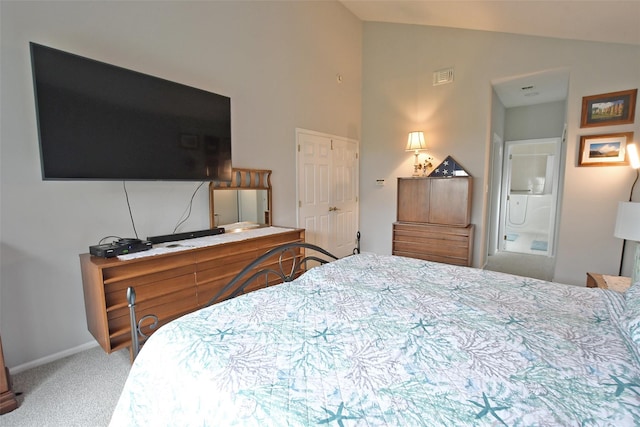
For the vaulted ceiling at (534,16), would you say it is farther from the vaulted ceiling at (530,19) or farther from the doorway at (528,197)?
the doorway at (528,197)

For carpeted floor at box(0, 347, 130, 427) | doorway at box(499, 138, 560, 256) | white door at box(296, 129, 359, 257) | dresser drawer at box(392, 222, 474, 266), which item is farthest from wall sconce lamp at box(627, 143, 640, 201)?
carpeted floor at box(0, 347, 130, 427)

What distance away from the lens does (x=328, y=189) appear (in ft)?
14.7

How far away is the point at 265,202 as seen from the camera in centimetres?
357

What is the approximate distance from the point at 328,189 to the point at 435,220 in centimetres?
159

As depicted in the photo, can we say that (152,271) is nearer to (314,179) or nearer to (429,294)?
(429,294)

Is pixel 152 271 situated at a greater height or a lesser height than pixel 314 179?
lesser

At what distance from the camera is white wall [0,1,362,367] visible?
198cm

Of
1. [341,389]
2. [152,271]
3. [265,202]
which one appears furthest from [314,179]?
[341,389]

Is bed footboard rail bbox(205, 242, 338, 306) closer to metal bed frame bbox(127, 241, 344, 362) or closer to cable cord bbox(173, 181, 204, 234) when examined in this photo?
metal bed frame bbox(127, 241, 344, 362)

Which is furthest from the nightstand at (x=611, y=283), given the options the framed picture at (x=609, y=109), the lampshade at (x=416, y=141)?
the lampshade at (x=416, y=141)

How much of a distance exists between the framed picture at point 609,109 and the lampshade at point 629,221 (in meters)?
1.26

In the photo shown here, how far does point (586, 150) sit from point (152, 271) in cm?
417

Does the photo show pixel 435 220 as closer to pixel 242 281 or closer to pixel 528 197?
pixel 242 281

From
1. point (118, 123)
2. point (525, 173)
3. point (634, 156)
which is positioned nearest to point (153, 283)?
point (118, 123)
